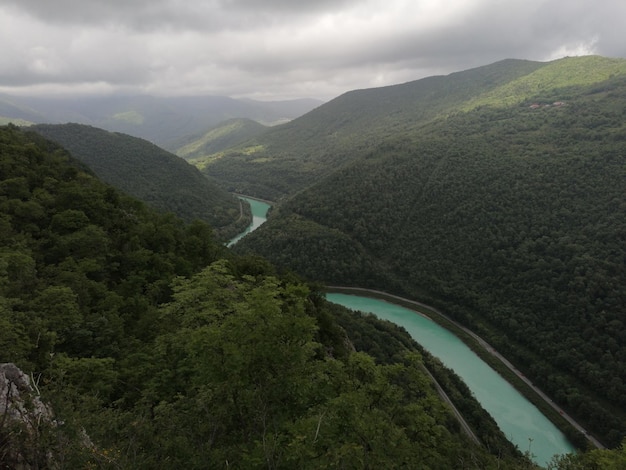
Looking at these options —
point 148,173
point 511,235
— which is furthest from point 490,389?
point 148,173

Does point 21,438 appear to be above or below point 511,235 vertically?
above

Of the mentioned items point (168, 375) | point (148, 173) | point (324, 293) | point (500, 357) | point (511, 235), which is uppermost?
point (148, 173)

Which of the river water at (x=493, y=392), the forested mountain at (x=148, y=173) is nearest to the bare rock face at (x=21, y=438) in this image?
the river water at (x=493, y=392)

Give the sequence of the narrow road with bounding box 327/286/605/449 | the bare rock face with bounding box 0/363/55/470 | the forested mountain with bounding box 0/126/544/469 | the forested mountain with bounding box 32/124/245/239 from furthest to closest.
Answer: the forested mountain with bounding box 32/124/245/239 → the narrow road with bounding box 327/286/605/449 → the forested mountain with bounding box 0/126/544/469 → the bare rock face with bounding box 0/363/55/470

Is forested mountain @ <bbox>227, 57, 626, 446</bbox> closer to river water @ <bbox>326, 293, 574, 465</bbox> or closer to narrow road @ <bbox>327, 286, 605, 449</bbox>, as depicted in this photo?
narrow road @ <bbox>327, 286, 605, 449</bbox>

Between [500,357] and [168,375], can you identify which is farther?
[500,357]

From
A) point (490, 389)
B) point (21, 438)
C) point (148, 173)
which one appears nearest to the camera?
point (21, 438)

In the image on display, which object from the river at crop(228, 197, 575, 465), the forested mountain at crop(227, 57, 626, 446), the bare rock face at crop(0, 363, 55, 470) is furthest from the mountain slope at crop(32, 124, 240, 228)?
the bare rock face at crop(0, 363, 55, 470)

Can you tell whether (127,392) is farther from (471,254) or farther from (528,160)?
(528,160)

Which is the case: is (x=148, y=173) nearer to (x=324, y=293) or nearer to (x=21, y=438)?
(x=324, y=293)
